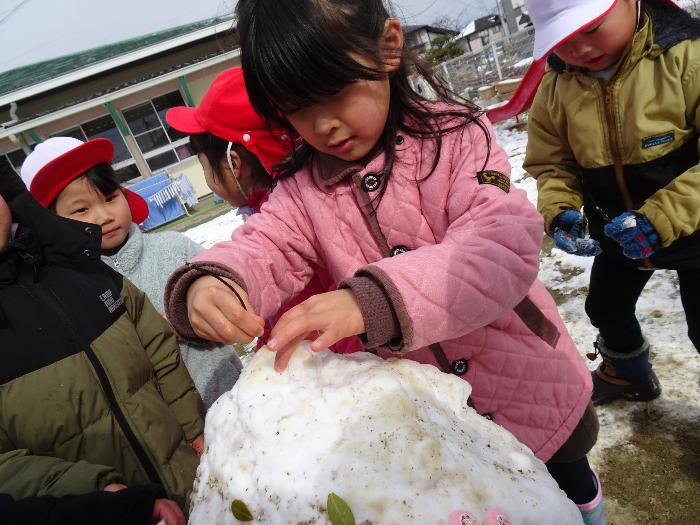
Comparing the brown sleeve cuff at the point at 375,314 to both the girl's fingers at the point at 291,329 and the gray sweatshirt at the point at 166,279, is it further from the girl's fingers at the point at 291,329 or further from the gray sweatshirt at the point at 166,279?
the gray sweatshirt at the point at 166,279

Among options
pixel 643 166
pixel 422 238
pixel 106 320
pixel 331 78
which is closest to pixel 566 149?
pixel 643 166

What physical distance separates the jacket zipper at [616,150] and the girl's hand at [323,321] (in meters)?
1.44

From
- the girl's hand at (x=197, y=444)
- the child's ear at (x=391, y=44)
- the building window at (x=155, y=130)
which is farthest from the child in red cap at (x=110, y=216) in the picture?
the building window at (x=155, y=130)

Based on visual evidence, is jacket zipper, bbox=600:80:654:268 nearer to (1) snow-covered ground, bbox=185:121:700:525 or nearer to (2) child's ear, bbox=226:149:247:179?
(1) snow-covered ground, bbox=185:121:700:525

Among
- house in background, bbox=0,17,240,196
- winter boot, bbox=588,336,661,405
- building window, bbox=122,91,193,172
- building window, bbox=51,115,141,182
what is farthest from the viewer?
building window, bbox=122,91,193,172

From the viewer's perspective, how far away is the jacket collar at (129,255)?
223 centimetres

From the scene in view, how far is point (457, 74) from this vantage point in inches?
552

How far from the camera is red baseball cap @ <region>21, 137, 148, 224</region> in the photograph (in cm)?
211

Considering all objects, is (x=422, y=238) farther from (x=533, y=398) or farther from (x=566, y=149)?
(x=566, y=149)

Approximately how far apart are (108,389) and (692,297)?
7.28 feet

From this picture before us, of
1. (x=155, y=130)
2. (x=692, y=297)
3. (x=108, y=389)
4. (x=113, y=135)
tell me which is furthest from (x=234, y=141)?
(x=113, y=135)

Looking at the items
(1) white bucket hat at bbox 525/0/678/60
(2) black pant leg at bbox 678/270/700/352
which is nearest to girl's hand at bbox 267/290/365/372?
(1) white bucket hat at bbox 525/0/678/60

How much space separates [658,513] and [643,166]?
1356 mm

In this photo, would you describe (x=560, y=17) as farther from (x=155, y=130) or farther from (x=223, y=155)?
(x=155, y=130)
